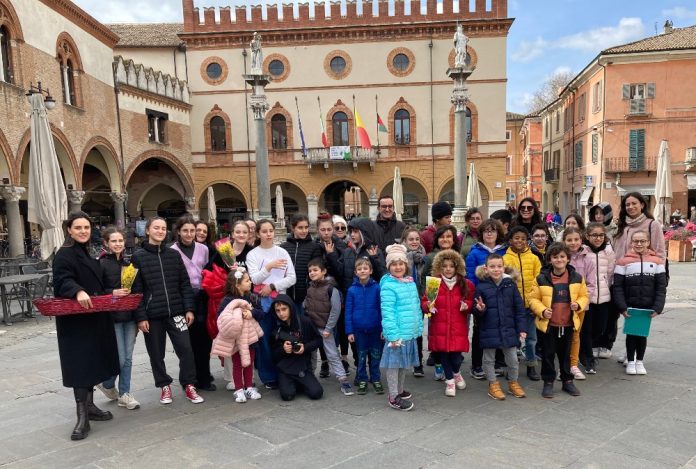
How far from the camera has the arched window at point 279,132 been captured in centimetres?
2708

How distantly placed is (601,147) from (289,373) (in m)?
26.2

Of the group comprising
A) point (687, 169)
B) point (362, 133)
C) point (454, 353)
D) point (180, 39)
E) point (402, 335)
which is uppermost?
point (180, 39)

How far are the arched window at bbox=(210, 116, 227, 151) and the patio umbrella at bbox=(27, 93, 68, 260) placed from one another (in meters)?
18.2

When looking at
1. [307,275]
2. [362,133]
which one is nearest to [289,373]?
[307,275]

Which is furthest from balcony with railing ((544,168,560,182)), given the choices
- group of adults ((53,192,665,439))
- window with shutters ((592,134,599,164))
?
group of adults ((53,192,665,439))

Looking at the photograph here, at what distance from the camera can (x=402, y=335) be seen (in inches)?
170

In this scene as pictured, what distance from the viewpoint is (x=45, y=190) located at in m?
8.82

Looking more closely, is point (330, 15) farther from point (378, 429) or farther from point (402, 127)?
point (378, 429)

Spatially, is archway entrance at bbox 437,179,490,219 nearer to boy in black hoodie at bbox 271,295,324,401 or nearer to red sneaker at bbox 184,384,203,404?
boy in black hoodie at bbox 271,295,324,401

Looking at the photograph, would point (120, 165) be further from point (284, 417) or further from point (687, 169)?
point (687, 169)

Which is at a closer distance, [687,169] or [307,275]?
[307,275]

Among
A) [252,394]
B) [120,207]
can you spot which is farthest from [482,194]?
[252,394]

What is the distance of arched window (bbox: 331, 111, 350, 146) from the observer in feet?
87.8

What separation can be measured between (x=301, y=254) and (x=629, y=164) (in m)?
25.5
